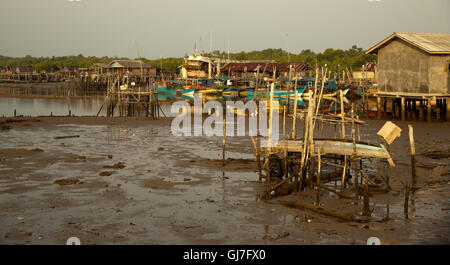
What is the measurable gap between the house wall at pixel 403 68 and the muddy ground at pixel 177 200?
5990 millimetres

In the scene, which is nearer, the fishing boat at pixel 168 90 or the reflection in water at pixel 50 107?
the reflection in water at pixel 50 107

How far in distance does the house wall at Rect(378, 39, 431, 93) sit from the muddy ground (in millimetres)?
5990

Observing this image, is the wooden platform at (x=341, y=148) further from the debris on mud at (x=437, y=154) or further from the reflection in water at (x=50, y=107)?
the reflection in water at (x=50, y=107)

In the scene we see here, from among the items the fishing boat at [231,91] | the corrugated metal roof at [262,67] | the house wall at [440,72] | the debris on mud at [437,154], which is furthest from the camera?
the corrugated metal roof at [262,67]

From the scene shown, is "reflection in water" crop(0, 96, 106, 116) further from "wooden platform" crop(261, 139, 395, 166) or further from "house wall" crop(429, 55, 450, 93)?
"wooden platform" crop(261, 139, 395, 166)

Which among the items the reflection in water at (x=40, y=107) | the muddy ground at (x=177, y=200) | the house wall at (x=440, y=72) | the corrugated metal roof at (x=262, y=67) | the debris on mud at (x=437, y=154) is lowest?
the muddy ground at (x=177, y=200)

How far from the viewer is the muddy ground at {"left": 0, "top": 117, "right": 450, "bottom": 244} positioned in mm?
9289

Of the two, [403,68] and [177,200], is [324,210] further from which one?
[403,68]

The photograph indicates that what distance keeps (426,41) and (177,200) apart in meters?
19.1

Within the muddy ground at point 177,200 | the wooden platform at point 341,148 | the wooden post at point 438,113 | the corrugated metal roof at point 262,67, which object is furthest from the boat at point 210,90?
the wooden platform at point 341,148

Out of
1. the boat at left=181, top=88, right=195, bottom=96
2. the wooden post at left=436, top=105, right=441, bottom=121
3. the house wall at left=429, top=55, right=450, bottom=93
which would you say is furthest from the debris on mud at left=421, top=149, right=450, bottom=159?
the boat at left=181, top=88, right=195, bottom=96

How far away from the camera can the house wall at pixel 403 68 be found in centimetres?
2477
